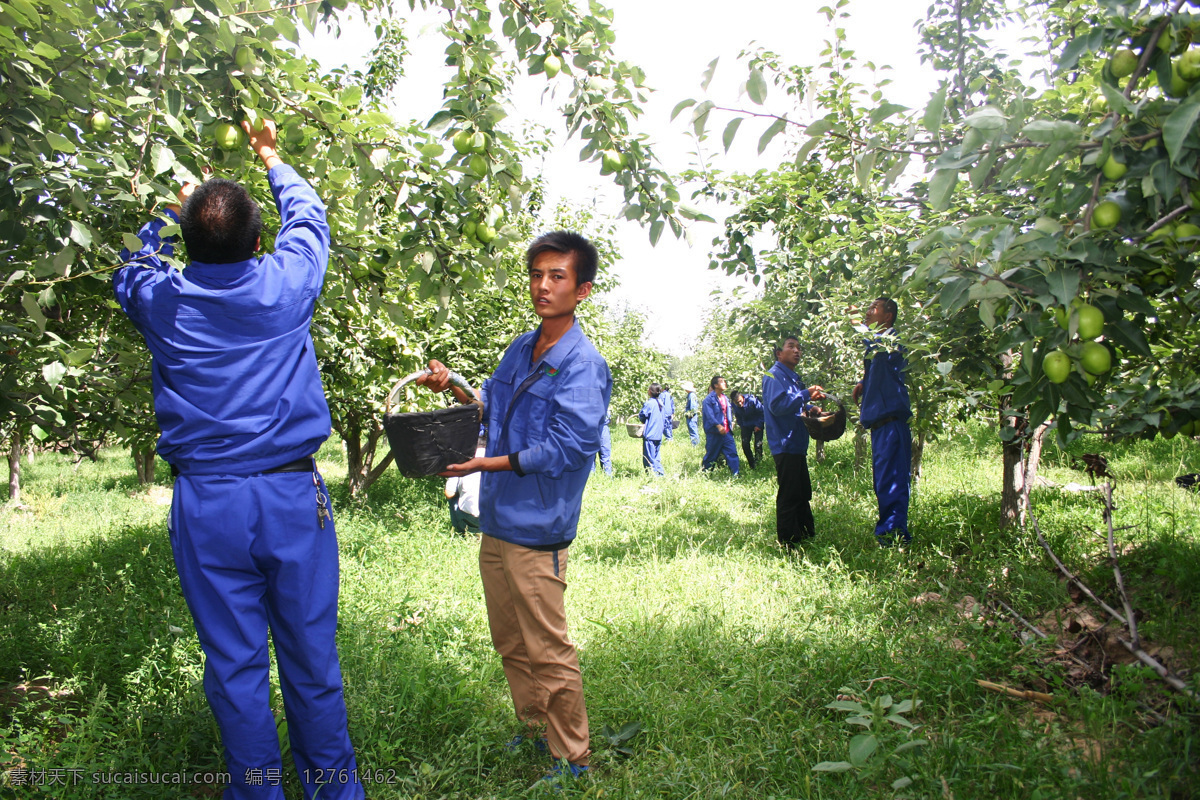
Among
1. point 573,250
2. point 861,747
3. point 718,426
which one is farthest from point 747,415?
point 861,747

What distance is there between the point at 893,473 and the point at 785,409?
93 cm

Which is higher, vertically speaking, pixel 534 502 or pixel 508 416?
pixel 508 416

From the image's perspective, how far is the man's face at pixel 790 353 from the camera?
18.6ft

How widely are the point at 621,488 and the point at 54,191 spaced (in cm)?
854

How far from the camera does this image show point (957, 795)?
226 centimetres

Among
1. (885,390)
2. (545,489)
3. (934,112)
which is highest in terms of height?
(934,112)

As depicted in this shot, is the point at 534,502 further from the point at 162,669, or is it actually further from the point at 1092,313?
the point at 162,669

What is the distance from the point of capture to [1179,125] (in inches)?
51.3

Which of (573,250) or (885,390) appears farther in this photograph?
(885,390)

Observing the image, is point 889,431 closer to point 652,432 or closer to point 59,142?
point 59,142

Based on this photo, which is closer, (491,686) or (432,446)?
(432,446)

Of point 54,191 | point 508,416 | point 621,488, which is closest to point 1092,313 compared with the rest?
point 508,416

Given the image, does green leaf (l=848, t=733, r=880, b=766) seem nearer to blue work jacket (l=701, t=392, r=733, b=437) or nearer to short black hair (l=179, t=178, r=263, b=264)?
short black hair (l=179, t=178, r=263, b=264)

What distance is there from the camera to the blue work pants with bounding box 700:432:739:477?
1147 centimetres
